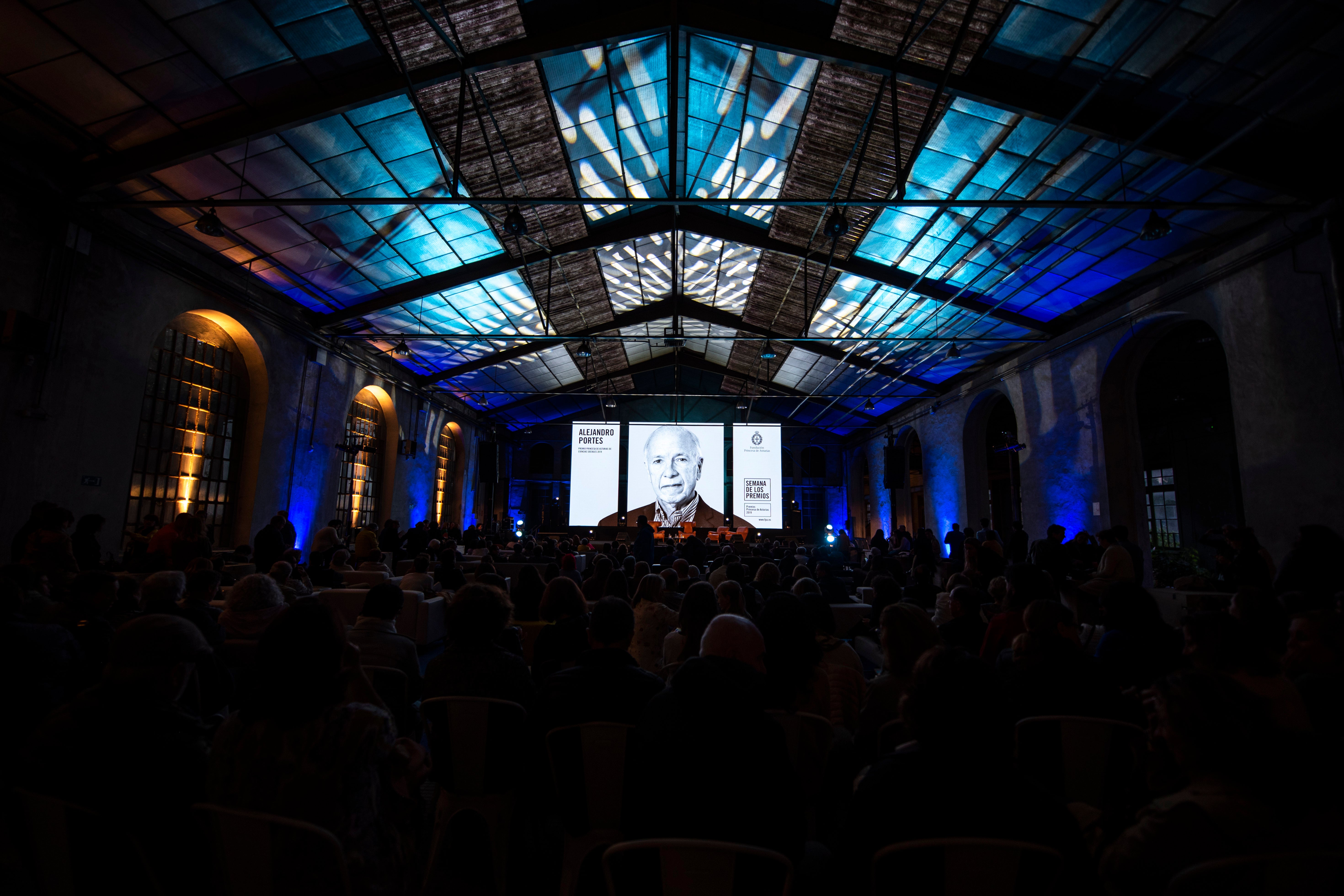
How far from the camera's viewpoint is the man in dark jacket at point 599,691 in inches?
82.4

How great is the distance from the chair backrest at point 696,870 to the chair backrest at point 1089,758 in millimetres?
1211

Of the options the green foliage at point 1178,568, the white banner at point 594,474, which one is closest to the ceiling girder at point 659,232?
the green foliage at point 1178,568

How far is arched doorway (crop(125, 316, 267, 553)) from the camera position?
7773 millimetres

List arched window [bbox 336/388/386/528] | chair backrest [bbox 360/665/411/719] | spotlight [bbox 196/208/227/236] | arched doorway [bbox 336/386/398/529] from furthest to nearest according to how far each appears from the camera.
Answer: arched doorway [bbox 336/386/398/529] → arched window [bbox 336/388/386/528] → spotlight [bbox 196/208/227/236] → chair backrest [bbox 360/665/411/719]

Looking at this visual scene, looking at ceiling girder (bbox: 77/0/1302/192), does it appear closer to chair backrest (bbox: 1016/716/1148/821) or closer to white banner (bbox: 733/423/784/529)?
chair backrest (bbox: 1016/716/1148/821)

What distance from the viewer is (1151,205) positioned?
5.61 m

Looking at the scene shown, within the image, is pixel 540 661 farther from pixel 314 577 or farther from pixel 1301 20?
pixel 1301 20

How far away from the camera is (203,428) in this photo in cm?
863

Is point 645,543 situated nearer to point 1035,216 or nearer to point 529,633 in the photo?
point 529,633

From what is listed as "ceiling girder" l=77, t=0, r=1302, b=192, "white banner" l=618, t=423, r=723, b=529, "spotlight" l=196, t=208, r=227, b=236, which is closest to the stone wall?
"ceiling girder" l=77, t=0, r=1302, b=192

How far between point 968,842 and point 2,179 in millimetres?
8588

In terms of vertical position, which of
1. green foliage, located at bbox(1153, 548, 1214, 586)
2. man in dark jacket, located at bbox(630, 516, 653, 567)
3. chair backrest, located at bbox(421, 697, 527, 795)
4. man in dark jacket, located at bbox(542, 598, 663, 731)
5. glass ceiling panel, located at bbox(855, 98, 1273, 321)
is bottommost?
chair backrest, located at bbox(421, 697, 527, 795)

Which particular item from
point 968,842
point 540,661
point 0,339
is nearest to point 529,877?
point 540,661

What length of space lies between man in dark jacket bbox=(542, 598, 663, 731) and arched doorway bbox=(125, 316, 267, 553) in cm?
746
